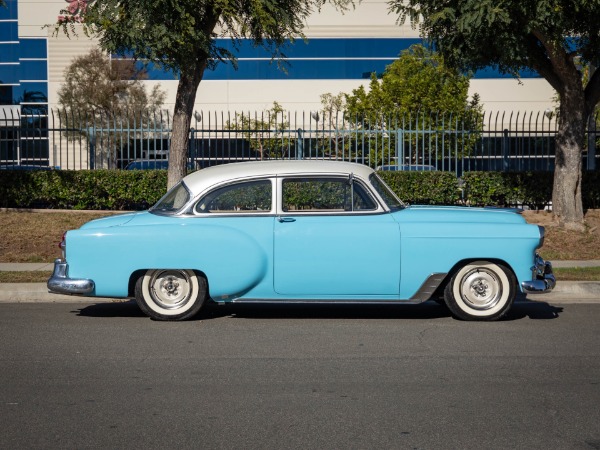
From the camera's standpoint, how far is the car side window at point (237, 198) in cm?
941

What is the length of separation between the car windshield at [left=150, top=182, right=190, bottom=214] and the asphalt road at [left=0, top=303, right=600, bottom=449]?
3.97ft

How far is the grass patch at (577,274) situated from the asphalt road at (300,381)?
1973 mm

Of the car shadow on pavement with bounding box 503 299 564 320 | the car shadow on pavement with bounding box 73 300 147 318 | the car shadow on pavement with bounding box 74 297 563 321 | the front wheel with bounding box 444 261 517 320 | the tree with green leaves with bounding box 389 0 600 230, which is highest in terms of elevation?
the tree with green leaves with bounding box 389 0 600 230

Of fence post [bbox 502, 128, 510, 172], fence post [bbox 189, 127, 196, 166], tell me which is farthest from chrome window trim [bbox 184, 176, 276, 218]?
fence post [bbox 502, 128, 510, 172]

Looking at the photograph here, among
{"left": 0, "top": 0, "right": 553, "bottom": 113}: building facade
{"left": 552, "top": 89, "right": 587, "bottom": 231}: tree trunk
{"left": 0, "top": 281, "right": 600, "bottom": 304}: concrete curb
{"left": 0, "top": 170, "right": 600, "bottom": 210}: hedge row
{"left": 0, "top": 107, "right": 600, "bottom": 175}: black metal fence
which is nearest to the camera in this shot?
{"left": 0, "top": 281, "right": 600, "bottom": 304}: concrete curb

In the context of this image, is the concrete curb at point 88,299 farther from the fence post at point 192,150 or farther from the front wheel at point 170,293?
the fence post at point 192,150

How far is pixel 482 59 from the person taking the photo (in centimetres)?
1608

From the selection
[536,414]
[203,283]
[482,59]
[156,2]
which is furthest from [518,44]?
[536,414]

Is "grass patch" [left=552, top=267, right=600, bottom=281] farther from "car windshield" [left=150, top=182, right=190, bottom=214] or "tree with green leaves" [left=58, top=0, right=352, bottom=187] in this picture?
"tree with green leaves" [left=58, top=0, right=352, bottom=187]

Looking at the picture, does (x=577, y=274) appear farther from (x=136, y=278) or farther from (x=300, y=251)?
(x=136, y=278)

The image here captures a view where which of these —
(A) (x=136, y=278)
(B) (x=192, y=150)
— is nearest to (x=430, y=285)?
(A) (x=136, y=278)

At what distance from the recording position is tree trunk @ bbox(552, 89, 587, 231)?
1658 centimetres

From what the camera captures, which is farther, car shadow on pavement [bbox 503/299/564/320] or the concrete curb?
the concrete curb

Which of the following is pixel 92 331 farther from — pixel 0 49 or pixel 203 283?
pixel 0 49
